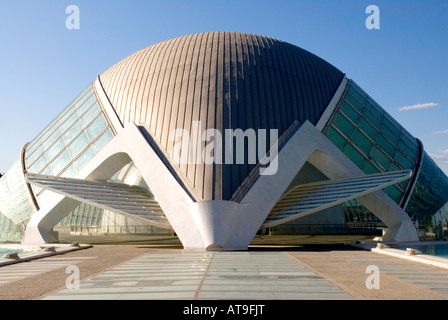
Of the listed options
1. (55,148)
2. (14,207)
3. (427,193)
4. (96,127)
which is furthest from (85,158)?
(427,193)

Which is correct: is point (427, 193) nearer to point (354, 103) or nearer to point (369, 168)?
point (369, 168)

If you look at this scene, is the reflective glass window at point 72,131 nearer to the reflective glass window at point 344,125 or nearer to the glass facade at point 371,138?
the glass facade at point 371,138

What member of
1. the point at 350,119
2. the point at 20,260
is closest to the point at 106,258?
the point at 20,260

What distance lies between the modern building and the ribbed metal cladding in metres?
0.07

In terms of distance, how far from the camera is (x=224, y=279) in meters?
10.8

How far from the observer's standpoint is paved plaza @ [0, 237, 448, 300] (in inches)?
343

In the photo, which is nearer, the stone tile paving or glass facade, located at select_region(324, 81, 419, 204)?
the stone tile paving
